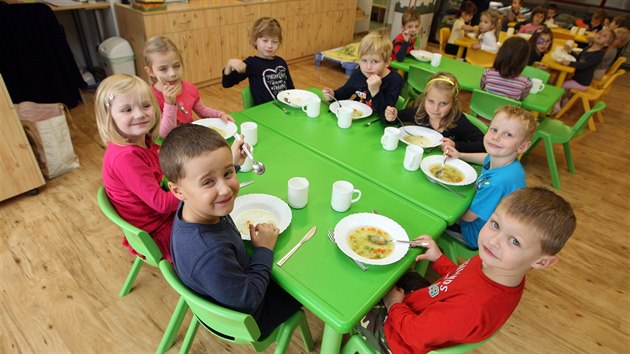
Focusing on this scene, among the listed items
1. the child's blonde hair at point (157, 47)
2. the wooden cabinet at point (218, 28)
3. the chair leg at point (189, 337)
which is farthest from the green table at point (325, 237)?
the wooden cabinet at point (218, 28)

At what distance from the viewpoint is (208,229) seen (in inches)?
39.8

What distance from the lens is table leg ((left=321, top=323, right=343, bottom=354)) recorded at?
1.14m

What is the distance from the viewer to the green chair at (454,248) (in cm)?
165

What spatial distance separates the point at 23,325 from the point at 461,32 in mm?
4933

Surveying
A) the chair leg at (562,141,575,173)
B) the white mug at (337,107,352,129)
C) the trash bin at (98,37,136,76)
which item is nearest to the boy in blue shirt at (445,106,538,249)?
the white mug at (337,107,352,129)

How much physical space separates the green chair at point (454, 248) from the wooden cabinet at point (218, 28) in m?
3.39

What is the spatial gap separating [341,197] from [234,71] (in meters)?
1.50

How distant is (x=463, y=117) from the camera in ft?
6.53

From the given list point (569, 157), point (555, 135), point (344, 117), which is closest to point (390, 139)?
point (344, 117)

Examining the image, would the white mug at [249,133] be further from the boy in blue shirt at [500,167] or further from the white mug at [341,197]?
the boy in blue shirt at [500,167]

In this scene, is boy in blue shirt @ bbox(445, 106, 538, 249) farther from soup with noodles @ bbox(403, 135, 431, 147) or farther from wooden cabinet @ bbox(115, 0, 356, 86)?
wooden cabinet @ bbox(115, 0, 356, 86)

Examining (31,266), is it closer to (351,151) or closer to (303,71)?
(351,151)

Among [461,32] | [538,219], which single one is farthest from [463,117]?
[461,32]

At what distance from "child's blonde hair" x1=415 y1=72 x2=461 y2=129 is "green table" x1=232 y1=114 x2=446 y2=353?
0.73m
